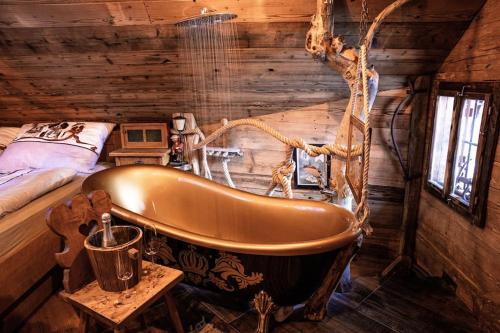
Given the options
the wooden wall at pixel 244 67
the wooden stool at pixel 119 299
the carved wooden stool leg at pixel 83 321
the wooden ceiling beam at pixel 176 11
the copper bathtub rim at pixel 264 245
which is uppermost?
the wooden ceiling beam at pixel 176 11

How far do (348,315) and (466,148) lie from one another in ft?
4.36

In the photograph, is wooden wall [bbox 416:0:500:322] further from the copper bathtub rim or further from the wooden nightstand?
the wooden nightstand

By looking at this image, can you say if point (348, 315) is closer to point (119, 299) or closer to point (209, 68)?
point (119, 299)

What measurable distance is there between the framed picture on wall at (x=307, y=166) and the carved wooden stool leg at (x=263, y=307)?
4.57ft

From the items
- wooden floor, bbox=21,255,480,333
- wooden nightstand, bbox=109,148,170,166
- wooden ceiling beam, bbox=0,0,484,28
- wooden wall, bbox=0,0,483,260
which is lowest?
wooden floor, bbox=21,255,480,333

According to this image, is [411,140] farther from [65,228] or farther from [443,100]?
[65,228]

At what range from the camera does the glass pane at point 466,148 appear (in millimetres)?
2205

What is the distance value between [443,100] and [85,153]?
296cm

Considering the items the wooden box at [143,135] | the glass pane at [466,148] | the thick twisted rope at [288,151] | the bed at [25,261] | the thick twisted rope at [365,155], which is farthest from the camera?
the wooden box at [143,135]

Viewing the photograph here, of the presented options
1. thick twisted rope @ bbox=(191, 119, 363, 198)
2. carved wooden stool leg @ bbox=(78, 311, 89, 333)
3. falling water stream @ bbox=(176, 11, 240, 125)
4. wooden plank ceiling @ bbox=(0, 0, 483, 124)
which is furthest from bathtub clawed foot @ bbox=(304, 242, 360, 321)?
falling water stream @ bbox=(176, 11, 240, 125)

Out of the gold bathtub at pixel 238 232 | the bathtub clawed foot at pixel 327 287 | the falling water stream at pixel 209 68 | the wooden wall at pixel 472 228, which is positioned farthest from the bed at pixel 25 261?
the wooden wall at pixel 472 228

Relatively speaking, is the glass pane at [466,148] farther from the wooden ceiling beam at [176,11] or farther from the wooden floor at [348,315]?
the wooden floor at [348,315]

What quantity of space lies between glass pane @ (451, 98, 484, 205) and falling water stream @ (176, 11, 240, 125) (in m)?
1.61

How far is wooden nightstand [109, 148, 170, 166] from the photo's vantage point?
10.2 ft
